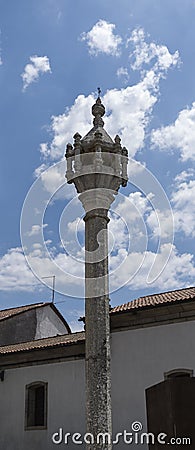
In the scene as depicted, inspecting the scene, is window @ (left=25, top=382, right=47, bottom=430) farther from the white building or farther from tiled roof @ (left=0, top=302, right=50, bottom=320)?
tiled roof @ (left=0, top=302, right=50, bottom=320)

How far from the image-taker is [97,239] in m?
10.2

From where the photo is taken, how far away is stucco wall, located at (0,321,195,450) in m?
13.8

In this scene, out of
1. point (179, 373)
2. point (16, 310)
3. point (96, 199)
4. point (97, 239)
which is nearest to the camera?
point (97, 239)

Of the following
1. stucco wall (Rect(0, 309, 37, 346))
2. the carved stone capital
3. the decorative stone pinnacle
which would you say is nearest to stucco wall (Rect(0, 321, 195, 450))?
stucco wall (Rect(0, 309, 37, 346))

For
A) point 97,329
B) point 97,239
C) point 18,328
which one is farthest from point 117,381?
point 18,328

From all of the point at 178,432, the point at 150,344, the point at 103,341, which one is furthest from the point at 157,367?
the point at 178,432

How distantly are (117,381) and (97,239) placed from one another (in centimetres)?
610

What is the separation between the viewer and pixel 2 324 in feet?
73.9

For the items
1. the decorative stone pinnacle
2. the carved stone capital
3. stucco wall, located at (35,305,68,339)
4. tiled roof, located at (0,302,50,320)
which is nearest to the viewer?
the carved stone capital

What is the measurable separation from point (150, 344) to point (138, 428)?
7.40 ft

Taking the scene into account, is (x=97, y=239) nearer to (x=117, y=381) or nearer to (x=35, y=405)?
(x=117, y=381)
